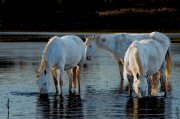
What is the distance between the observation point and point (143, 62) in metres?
10.0

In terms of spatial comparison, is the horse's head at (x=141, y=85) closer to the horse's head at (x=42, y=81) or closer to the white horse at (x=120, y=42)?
the horse's head at (x=42, y=81)

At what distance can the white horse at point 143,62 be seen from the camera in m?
9.60

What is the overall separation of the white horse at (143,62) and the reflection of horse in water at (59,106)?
4.73 ft

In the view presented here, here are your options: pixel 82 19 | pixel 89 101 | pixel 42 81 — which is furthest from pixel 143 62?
pixel 82 19

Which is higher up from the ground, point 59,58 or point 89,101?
point 59,58

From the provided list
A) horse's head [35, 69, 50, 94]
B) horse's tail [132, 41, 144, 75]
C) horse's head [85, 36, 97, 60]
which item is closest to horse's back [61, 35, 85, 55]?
horse's head [85, 36, 97, 60]

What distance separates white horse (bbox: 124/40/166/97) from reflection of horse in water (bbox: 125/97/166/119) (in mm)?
281

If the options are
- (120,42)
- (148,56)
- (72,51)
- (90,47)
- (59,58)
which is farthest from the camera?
(120,42)

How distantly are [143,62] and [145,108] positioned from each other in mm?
1320

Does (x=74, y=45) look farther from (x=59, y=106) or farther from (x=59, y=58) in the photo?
(x=59, y=106)

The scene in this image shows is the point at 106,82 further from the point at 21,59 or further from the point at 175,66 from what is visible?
the point at 21,59

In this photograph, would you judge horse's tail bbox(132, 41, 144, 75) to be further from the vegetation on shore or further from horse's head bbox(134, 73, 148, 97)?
the vegetation on shore

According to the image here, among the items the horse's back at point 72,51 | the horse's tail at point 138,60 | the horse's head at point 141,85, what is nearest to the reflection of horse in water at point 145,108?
the horse's head at point 141,85

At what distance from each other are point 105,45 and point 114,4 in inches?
1988
